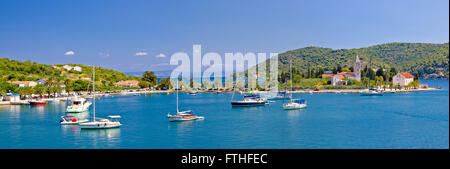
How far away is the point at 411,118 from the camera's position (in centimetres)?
3275

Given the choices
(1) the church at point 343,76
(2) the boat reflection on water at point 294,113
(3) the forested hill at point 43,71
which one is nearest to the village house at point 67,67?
(3) the forested hill at point 43,71

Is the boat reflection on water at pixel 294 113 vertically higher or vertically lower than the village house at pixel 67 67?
lower

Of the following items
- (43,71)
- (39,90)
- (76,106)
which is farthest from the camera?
(43,71)

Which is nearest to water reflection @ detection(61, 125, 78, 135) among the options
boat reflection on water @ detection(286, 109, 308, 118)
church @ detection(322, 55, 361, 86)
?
boat reflection on water @ detection(286, 109, 308, 118)

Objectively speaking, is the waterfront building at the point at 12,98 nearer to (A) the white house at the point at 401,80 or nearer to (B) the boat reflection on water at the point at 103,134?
(B) the boat reflection on water at the point at 103,134

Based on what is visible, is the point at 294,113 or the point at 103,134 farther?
the point at 294,113

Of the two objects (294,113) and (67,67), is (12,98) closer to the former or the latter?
(294,113)

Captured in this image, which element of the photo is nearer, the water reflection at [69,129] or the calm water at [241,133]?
the calm water at [241,133]

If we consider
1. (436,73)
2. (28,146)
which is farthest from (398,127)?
(436,73)

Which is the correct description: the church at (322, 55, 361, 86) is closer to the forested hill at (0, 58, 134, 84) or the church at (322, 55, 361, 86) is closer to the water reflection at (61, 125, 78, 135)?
the forested hill at (0, 58, 134, 84)

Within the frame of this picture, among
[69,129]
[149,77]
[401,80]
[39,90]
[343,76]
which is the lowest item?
[69,129]

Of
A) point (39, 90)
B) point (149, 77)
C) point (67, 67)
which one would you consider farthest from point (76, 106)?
point (67, 67)
